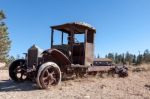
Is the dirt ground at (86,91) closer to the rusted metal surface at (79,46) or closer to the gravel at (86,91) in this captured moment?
the gravel at (86,91)

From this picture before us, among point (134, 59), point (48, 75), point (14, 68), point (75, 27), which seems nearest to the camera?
point (48, 75)

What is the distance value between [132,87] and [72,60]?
318 centimetres

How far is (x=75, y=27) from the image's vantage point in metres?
12.8

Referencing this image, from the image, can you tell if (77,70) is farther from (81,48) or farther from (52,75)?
(52,75)

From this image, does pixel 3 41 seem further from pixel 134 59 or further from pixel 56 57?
pixel 134 59

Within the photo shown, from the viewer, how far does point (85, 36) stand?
42.2 feet

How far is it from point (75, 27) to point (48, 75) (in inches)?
121

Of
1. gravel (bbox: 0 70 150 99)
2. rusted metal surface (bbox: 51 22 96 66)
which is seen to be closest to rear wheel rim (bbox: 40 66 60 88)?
gravel (bbox: 0 70 150 99)

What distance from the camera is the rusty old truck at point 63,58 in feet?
36.4

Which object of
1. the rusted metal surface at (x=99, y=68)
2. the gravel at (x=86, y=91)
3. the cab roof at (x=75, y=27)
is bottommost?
the gravel at (x=86, y=91)

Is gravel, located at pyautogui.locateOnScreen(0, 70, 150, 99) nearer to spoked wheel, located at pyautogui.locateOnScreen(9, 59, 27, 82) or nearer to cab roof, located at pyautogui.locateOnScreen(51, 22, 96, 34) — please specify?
spoked wheel, located at pyautogui.locateOnScreen(9, 59, 27, 82)

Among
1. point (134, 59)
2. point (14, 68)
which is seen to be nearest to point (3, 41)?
point (14, 68)

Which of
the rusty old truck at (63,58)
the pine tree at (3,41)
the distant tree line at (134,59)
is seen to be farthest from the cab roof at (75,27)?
the pine tree at (3,41)

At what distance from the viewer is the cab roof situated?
41.6 feet
